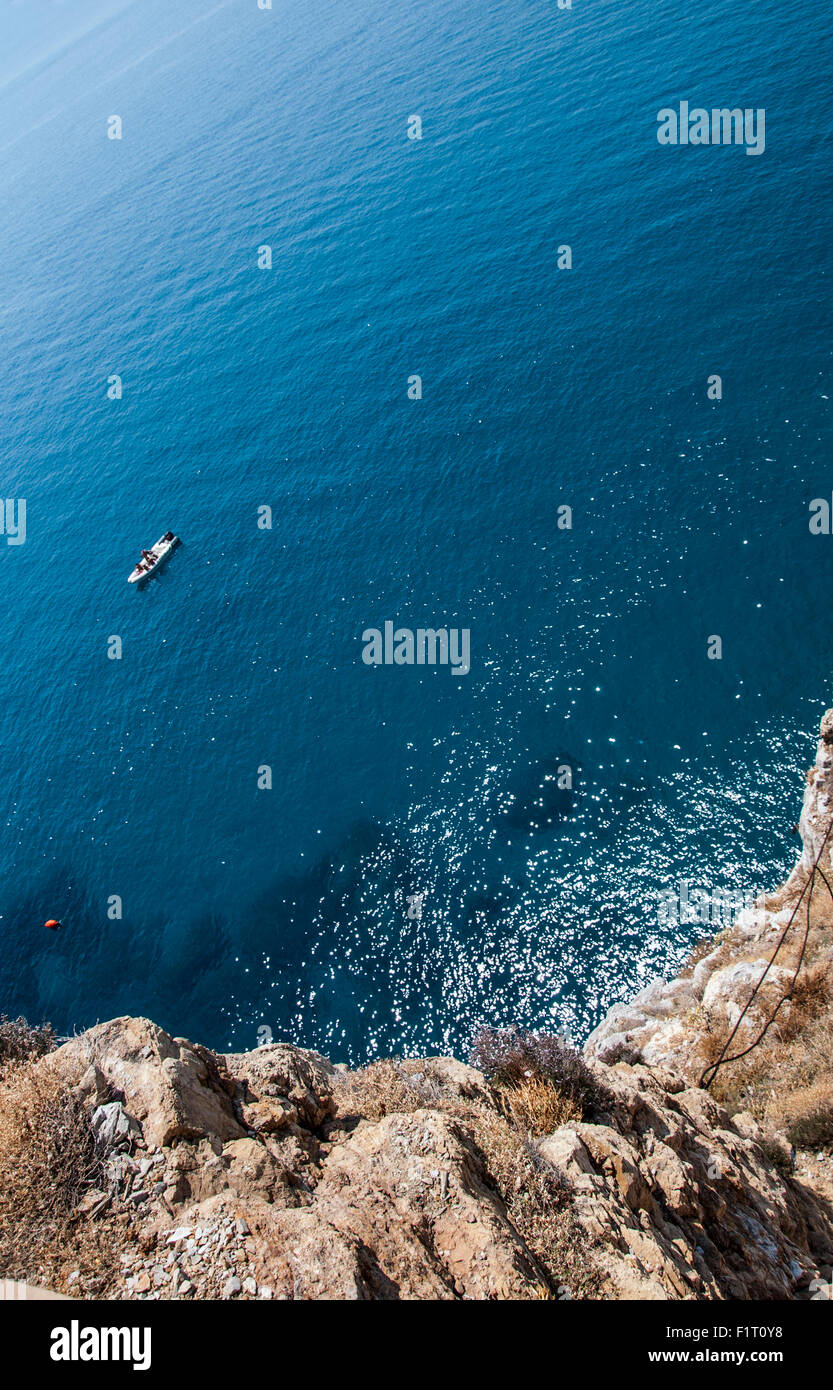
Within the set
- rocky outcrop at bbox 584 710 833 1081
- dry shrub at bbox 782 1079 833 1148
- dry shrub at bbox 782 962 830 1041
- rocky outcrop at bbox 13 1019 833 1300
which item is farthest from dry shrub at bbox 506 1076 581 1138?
dry shrub at bbox 782 962 830 1041

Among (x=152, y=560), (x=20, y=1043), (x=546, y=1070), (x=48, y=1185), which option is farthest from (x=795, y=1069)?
(x=152, y=560)

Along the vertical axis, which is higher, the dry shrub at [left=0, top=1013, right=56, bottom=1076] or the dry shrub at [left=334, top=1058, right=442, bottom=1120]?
the dry shrub at [left=0, top=1013, right=56, bottom=1076]

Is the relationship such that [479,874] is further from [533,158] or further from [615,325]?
[533,158]

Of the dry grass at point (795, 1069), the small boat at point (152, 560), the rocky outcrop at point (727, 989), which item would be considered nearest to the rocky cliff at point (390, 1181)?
the dry grass at point (795, 1069)

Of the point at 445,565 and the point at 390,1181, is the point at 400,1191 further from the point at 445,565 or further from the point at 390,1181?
the point at 445,565

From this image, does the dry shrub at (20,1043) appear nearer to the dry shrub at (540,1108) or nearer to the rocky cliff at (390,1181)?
the rocky cliff at (390,1181)

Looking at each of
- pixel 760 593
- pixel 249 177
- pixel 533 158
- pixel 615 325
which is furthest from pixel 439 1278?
pixel 249 177

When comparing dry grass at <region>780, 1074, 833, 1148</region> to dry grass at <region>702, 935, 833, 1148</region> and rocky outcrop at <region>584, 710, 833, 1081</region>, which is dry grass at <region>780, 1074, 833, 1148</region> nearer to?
dry grass at <region>702, 935, 833, 1148</region>
